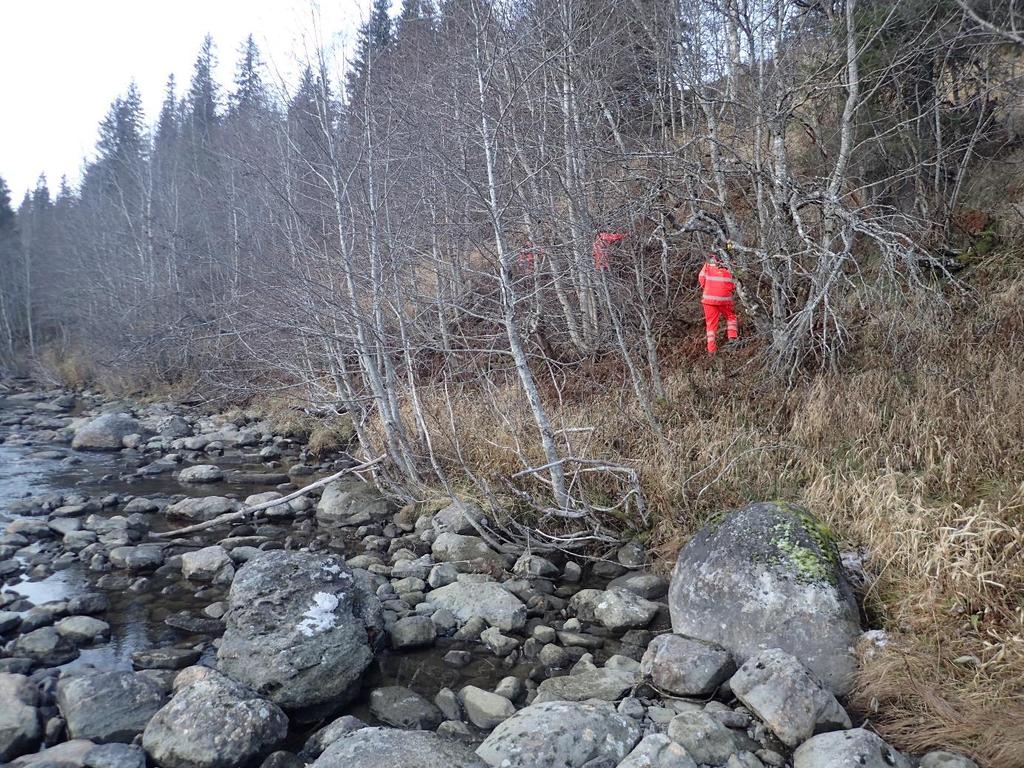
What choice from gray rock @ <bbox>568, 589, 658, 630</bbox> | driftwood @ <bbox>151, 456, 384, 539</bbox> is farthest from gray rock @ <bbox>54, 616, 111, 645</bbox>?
gray rock @ <bbox>568, 589, 658, 630</bbox>

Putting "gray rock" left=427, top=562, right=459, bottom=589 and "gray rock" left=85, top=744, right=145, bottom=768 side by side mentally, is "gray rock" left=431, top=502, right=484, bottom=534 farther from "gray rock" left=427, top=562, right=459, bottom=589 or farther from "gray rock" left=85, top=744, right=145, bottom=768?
"gray rock" left=85, top=744, right=145, bottom=768

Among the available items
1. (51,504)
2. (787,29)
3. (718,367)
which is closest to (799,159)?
→ (787,29)

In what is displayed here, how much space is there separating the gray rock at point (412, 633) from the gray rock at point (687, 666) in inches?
65.6

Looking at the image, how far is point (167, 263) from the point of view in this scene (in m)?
22.4

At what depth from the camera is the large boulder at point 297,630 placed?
4266 millimetres

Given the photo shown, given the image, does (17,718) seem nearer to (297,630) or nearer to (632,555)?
(297,630)

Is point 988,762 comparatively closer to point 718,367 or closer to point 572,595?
point 572,595

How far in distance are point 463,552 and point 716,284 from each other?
4.73 m

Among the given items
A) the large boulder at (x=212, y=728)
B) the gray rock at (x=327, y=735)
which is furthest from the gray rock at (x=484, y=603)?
the large boulder at (x=212, y=728)

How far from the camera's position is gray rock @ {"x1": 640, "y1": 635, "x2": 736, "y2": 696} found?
4113 mm

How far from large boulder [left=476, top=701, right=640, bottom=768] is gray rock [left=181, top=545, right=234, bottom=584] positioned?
12.1 feet

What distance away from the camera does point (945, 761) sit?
3260 millimetres

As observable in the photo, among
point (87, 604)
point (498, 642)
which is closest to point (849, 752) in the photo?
point (498, 642)

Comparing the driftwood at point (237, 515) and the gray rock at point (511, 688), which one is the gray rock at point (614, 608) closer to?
the gray rock at point (511, 688)
